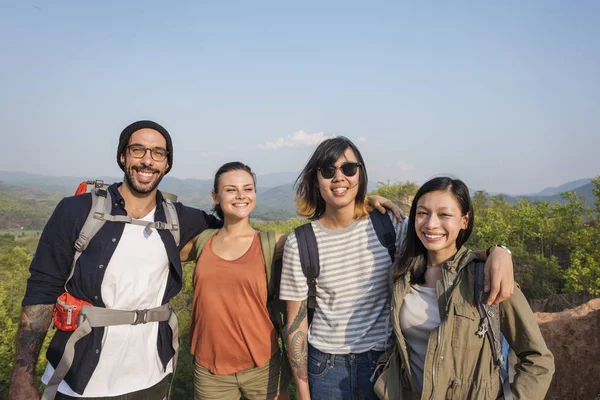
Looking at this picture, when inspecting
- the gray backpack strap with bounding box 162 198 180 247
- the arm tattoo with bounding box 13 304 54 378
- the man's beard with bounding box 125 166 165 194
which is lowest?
the arm tattoo with bounding box 13 304 54 378

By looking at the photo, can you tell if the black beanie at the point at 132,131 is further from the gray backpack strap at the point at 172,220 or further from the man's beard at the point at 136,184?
the gray backpack strap at the point at 172,220

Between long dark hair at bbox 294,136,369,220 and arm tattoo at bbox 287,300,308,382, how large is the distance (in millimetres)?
774

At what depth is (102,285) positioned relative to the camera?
2.67 metres

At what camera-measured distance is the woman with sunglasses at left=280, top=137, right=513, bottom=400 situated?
2.68 metres

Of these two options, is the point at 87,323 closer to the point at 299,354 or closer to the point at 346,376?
the point at 299,354

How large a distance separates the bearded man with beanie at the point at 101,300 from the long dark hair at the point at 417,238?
1.72 metres

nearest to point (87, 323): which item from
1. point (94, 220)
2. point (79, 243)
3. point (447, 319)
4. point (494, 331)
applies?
point (79, 243)

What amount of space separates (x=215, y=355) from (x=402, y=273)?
5.26 ft

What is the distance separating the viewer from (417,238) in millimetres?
2674

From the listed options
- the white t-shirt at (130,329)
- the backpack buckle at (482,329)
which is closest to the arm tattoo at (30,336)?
the white t-shirt at (130,329)

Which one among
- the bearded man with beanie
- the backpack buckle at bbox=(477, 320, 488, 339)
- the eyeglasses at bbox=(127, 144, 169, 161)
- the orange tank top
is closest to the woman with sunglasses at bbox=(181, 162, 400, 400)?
the orange tank top

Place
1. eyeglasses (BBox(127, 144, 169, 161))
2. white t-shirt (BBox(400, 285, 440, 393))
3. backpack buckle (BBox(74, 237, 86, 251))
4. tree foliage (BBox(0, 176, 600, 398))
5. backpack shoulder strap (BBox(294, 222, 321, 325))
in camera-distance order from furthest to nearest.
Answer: tree foliage (BBox(0, 176, 600, 398)) → eyeglasses (BBox(127, 144, 169, 161)) → backpack shoulder strap (BBox(294, 222, 321, 325)) → backpack buckle (BBox(74, 237, 86, 251)) → white t-shirt (BBox(400, 285, 440, 393))

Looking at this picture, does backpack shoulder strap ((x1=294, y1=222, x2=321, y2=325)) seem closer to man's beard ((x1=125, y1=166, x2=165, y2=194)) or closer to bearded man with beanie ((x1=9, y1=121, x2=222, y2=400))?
bearded man with beanie ((x1=9, y1=121, x2=222, y2=400))

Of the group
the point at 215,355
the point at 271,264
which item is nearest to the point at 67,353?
the point at 215,355
